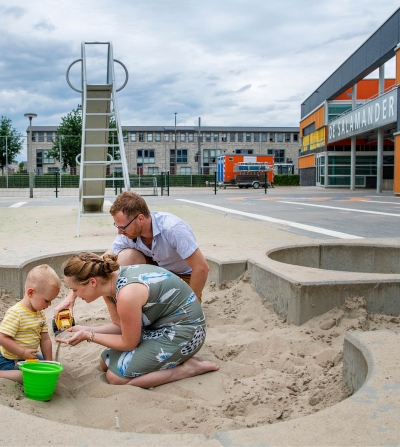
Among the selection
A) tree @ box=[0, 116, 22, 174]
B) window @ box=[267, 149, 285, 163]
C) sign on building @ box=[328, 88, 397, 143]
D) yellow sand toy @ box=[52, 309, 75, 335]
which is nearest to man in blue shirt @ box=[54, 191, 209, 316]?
yellow sand toy @ box=[52, 309, 75, 335]

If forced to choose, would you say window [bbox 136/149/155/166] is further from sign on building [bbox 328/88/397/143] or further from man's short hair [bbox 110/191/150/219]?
man's short hair [bbox 110/191/150/219]

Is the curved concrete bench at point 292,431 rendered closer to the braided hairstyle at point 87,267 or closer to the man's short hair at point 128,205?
the braided hairstyle at point 87,267

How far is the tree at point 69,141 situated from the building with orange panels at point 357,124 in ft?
68.8

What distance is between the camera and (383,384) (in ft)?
8.79

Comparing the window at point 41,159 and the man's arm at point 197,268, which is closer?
the man's arm at point 197,268

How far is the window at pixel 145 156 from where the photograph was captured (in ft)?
287

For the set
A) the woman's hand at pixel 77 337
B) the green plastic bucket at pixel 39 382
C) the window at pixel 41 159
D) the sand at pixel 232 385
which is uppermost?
the window at pixel 41 159

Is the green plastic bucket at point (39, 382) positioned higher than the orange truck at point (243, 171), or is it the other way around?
the orange truck at point (243, 171)

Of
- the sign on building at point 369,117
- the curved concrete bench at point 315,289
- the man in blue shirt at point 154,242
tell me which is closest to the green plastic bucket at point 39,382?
the man in blue shirt at point 154,242

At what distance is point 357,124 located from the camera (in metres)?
31.7

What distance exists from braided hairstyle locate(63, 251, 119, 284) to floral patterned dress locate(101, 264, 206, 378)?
0.35ft

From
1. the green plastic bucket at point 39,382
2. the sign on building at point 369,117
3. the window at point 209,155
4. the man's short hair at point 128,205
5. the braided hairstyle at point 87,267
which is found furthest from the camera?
the window at point 209,155

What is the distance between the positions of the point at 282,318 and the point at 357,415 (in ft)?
8.33

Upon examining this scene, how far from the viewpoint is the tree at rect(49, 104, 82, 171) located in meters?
47.0
